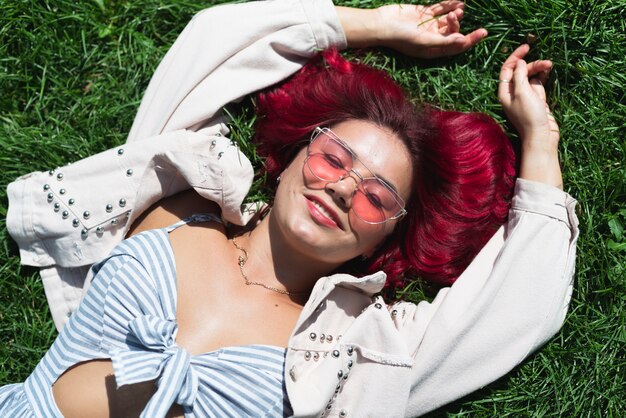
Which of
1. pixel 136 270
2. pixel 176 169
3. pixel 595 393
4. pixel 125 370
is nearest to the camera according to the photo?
pixel 125 370

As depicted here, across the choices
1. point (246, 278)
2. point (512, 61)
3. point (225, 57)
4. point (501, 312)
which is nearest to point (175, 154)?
point (225, 57)

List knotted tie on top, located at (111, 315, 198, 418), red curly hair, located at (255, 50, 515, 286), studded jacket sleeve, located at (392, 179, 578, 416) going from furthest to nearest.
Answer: red curly hair, located at (255, 50, 515, 286), studded jacket sleeve, located at (392, 179, 578, 416), knotted tie on top, located at (111, 315, 198, 418)

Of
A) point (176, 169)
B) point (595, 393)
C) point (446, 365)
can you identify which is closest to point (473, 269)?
point (446, 365)

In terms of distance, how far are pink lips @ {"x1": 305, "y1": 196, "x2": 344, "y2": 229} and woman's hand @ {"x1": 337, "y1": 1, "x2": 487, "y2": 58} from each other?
1.06 m

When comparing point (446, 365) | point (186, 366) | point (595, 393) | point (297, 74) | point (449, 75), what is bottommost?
point (595, 393)

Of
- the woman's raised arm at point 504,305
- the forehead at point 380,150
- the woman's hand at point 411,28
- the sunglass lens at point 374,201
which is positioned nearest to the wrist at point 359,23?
the woman's hand at point 411,28

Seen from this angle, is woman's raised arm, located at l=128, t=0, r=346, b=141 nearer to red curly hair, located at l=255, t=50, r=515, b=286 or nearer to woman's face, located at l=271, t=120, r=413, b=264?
red curly hair, located at l=255, t=50, r=515, b=286

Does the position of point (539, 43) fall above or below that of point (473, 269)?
above

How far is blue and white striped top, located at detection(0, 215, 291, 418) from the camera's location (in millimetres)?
3066

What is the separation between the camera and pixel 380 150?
127 inches

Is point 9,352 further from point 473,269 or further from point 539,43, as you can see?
point 539,43

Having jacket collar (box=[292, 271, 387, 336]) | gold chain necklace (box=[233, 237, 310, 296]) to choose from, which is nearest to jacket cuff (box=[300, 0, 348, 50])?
gold chain necklace (box=[233, 237, 310, 296])

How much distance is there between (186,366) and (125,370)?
264 millimetres

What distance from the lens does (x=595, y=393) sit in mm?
3646
